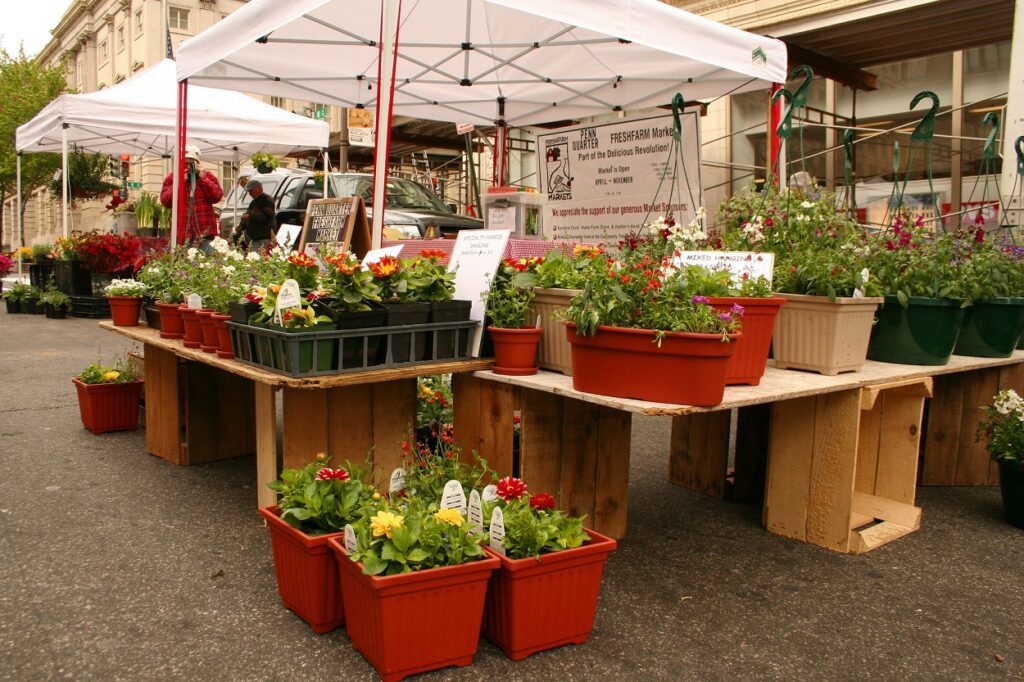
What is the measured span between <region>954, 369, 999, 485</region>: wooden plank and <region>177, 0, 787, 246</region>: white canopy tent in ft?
7.01

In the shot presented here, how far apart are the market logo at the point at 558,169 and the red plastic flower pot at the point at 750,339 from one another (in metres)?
3.53

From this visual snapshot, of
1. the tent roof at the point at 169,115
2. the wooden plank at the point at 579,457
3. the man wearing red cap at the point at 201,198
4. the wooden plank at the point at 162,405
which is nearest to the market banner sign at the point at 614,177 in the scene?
the wooden plank at the point at 579,457

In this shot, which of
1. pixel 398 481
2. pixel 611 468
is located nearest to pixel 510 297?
pixel 611 468

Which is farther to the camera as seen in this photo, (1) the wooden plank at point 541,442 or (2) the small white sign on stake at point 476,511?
(1) the wooden plank at point 541,442

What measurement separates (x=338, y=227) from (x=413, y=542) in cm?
271

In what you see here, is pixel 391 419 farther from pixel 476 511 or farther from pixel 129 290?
pixel 129 290

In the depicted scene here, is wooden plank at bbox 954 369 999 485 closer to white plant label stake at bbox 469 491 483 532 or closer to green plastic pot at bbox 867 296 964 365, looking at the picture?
green plastic pot at bbox 867 296 964 365

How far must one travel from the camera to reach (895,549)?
11.8 feet

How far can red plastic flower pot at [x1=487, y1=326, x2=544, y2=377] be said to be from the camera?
344 cm

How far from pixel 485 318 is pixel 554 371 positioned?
38 cm

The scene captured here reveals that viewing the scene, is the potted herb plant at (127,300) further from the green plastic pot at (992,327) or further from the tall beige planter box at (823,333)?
the green plastic pot at (992,327)

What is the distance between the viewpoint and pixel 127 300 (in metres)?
5.11

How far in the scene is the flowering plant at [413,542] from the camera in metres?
2.37

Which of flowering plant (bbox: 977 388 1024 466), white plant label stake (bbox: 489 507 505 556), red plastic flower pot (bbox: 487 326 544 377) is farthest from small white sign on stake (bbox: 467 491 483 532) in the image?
flowering plant (bbox: 977 388 1024 466)
